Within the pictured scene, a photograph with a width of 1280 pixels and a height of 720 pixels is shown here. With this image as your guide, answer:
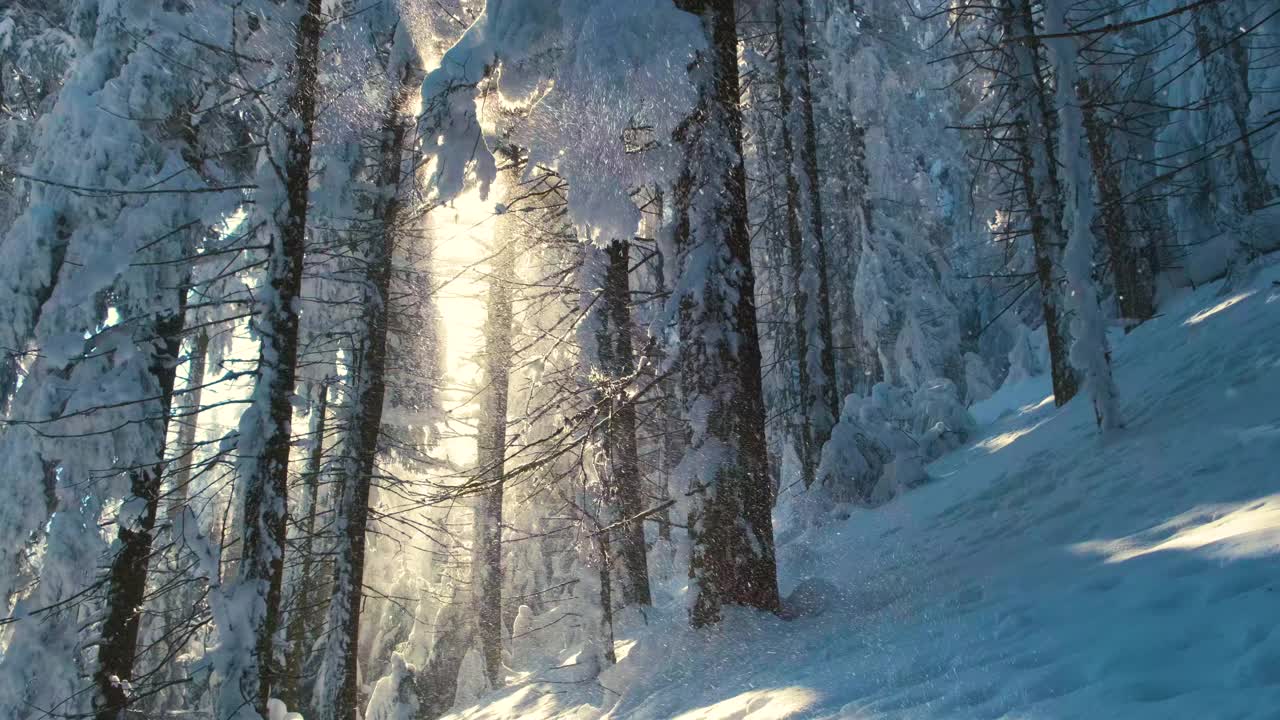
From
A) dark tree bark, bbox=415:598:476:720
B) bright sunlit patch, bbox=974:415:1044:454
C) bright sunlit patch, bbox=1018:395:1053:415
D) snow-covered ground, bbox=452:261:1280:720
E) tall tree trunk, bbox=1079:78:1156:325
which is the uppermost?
tall tree trunk, bbox=1079:78:1156:325

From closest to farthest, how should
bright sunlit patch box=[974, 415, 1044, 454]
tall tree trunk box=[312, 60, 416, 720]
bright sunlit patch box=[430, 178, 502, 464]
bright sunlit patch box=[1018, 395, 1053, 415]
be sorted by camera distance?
1. tall tree trunk box=[312, 60, 416, 720]
2. bright sunlit patch box=[430, 178, 502, 464]
3. bright sunlit patch box=[974, 415, 1044, 454]
4. bright sunlit patch box=[1018, 395, 1053, 415]

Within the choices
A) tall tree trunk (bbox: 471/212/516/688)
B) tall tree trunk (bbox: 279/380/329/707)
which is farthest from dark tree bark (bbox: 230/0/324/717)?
tall tree trunk (bbox: 471/212/516/688)

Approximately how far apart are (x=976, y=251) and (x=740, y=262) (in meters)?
25.8

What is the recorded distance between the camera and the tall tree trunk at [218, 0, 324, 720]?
604 cm

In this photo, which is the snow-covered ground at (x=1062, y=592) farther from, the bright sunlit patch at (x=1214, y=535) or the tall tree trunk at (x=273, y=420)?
the tall tree trunk at (x=273, y=420)

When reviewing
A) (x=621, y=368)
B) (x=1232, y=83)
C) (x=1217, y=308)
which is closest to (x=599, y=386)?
(x=621, y=368)

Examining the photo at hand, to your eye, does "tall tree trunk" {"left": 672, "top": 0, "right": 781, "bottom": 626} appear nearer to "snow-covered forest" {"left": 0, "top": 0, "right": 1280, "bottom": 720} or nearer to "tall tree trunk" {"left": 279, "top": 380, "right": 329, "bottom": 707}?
"snow-covered forest" {"left": 0, "top": 0, "right": 1280, "bottom": 720}

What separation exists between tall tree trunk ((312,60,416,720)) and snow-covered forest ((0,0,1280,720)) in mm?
48

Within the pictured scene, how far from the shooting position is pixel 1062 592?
4.40 meters

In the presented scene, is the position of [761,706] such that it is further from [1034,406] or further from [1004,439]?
[1034,406]

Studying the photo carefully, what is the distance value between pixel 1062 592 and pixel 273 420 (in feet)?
18.2

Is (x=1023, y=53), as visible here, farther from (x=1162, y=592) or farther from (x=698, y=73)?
(x=1162, y=592)

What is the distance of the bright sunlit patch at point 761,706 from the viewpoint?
4.28 metres

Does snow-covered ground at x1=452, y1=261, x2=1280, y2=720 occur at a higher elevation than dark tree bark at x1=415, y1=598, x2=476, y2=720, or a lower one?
higher
